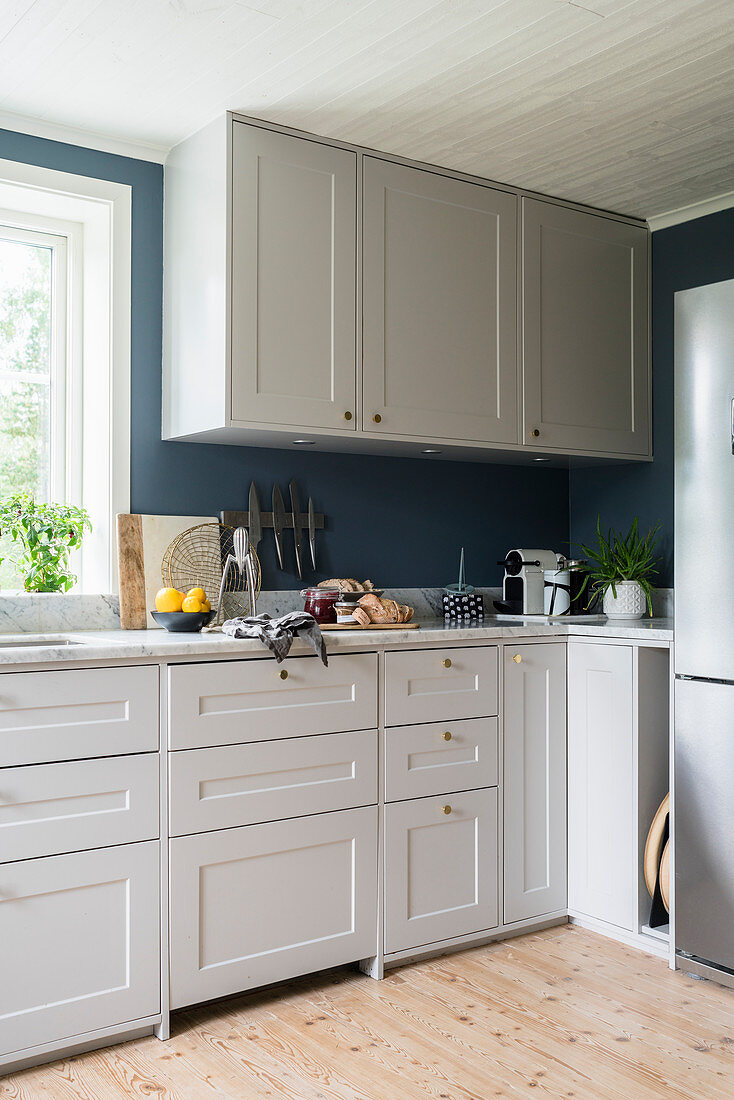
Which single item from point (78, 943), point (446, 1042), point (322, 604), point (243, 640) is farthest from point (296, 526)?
point (446, 1042)

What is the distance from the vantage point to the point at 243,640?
8.03 ft

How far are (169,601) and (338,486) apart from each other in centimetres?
86

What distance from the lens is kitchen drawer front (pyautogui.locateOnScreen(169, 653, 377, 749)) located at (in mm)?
2369

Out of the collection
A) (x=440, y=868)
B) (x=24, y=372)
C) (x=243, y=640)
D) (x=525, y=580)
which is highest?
(x=24, y=372)

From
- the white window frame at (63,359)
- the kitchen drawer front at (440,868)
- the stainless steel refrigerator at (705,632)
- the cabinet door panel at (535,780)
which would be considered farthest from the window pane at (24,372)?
the stainless steel refrigerator at (705,632)

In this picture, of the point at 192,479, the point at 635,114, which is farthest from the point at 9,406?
the point at 635,114

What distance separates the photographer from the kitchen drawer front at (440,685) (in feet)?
8.97

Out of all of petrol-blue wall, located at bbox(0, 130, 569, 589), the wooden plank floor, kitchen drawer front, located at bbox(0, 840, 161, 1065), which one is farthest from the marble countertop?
the wooden plank floor

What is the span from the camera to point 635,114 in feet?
9.02

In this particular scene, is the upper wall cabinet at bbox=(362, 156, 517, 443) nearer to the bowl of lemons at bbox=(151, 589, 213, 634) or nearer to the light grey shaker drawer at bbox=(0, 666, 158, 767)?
the bowl of lemons at bbox=(151, 589, 213, 634)

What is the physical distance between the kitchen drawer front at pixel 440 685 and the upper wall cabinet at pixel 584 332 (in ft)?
2.85

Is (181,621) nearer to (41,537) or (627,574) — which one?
(41,537)

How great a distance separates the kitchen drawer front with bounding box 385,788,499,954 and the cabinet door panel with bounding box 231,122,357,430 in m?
1.13

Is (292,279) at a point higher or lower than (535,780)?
higher
